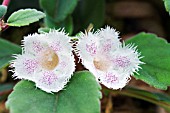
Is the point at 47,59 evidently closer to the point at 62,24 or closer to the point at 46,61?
the point at 46,61

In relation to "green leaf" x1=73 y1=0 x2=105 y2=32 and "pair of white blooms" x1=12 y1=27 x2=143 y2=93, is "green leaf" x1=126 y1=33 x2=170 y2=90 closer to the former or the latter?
"pair of white blooms" x1=12 y1=27 x2=143 y2=93

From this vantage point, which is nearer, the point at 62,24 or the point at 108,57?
the point at 108,57

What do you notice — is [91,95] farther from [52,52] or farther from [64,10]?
[64,10]

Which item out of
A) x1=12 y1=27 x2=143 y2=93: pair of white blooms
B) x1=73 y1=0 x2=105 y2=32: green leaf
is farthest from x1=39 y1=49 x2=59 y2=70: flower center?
x1=73 y1=0 x2=105 y2=32: green leaf

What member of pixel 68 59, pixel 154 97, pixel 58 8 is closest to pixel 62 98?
pixel 68 59

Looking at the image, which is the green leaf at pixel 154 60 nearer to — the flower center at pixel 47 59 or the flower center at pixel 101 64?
the flower center at pixel 101 64

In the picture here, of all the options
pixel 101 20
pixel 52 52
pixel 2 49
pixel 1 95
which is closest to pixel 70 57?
pixel 52 52

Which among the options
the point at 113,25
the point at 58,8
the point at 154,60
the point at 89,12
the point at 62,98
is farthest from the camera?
the point at 113,25
